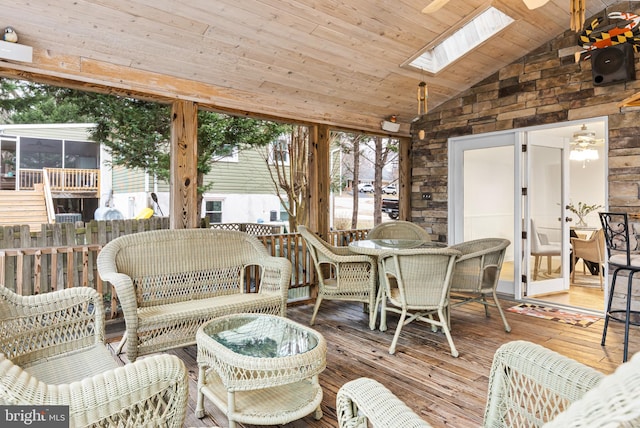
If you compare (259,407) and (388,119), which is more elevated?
(388,119)

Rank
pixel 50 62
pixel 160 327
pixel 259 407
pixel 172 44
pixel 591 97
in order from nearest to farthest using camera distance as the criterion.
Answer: pixel 259 407, pixel 160 327, pixel 50 62, pixel 172 44, pixel 591 97

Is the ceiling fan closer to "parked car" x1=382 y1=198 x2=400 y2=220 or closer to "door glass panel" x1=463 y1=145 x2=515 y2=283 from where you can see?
"door glass panel" x1=463 y1=145 x2=515 y2=283

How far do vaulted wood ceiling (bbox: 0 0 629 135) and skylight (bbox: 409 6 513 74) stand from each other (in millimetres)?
105

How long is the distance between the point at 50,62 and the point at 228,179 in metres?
4.55

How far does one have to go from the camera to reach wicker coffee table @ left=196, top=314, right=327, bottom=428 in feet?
6.36

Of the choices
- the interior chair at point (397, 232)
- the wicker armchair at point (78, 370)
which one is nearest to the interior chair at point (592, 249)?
the interior chair at point (397, 232)

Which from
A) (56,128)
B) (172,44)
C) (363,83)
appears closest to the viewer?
(172,44)

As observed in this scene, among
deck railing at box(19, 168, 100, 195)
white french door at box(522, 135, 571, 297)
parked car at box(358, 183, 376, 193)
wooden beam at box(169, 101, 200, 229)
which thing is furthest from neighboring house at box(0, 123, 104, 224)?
white french door at box(522, 135, 571, 297)

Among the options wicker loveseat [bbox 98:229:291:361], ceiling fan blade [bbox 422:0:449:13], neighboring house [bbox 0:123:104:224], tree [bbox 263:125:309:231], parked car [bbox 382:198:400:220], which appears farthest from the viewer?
parked car [bbox 382:198:400:220]

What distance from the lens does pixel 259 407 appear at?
79.8 inches

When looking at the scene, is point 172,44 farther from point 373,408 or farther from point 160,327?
point 373,408

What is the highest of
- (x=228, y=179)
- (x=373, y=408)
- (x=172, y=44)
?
(x=172, y=44)

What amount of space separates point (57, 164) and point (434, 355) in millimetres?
4001

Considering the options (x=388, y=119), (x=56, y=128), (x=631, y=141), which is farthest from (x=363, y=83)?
(x=56, y=128)
